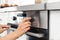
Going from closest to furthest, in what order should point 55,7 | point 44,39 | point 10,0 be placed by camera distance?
1. point 55,7
2. point 44,39
3. point 10,0

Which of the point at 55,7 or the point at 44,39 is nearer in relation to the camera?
the point at 55,7

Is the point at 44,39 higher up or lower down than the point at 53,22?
lower down

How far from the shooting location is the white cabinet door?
55 cm

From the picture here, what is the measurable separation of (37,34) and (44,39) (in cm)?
6

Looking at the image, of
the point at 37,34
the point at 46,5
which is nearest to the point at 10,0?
the point at 37,34

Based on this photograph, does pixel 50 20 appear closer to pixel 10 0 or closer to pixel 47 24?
pixel 47 24

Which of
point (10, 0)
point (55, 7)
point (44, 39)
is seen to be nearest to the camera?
point (55, 7)

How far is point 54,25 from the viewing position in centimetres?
57

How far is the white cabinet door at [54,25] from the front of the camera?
0.55 metres

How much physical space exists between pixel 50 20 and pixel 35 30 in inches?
7.6

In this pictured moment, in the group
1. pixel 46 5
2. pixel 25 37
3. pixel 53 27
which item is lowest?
pixel 25 37

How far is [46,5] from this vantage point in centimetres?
56

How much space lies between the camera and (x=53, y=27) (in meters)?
0.57

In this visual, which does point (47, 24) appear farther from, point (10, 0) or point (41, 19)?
point (10, 0)
